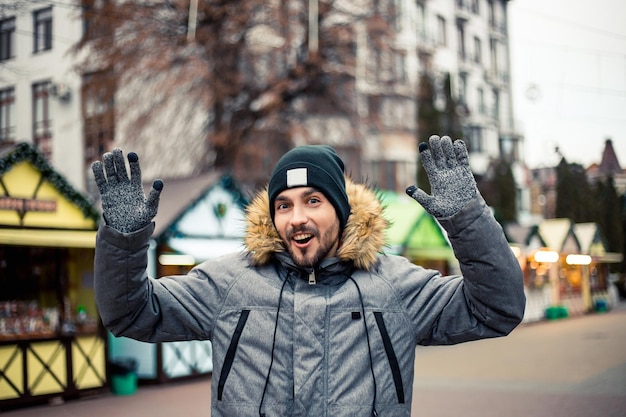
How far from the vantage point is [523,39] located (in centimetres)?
859

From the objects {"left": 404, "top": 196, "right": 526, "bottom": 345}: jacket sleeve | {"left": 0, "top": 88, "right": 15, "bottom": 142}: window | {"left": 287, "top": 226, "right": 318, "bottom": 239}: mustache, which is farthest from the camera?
{"left": 0, "top": 88, "right": 15, "bottom": 142}: window

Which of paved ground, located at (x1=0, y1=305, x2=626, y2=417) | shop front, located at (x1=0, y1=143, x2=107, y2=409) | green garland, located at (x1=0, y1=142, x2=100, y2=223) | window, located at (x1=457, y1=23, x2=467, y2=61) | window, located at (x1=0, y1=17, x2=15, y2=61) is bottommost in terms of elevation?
paved ground, located at (x1=0, y1=305, x2=626, y2=417)

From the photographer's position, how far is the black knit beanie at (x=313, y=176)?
9.08 ft

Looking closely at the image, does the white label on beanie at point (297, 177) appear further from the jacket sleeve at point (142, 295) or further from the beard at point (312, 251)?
the jacket sleeve at point (142, 295)

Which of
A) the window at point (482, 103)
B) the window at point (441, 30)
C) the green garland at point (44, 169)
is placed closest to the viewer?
the green garland at point (44, 169)

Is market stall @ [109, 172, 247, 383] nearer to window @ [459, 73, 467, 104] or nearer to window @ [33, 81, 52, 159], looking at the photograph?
window @ [33, 81, 52, 159]

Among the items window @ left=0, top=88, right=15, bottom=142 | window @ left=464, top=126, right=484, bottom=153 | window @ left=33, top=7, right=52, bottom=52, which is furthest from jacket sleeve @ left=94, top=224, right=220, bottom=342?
window @ left=464, top=126, right=484, bottom=153

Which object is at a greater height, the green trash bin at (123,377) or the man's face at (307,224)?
the man's face at (307,224)

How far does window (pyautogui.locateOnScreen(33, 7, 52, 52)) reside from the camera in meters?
11.1

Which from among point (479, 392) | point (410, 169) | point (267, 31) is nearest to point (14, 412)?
point (479, 392)

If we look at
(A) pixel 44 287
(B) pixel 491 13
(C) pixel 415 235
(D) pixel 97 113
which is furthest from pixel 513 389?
(D) pixel 97 113

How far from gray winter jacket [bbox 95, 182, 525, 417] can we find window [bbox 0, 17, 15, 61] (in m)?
7.92

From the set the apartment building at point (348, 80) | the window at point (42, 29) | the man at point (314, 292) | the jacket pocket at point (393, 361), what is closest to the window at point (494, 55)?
the apartment building at point (348, 80)

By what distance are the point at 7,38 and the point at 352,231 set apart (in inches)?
328
